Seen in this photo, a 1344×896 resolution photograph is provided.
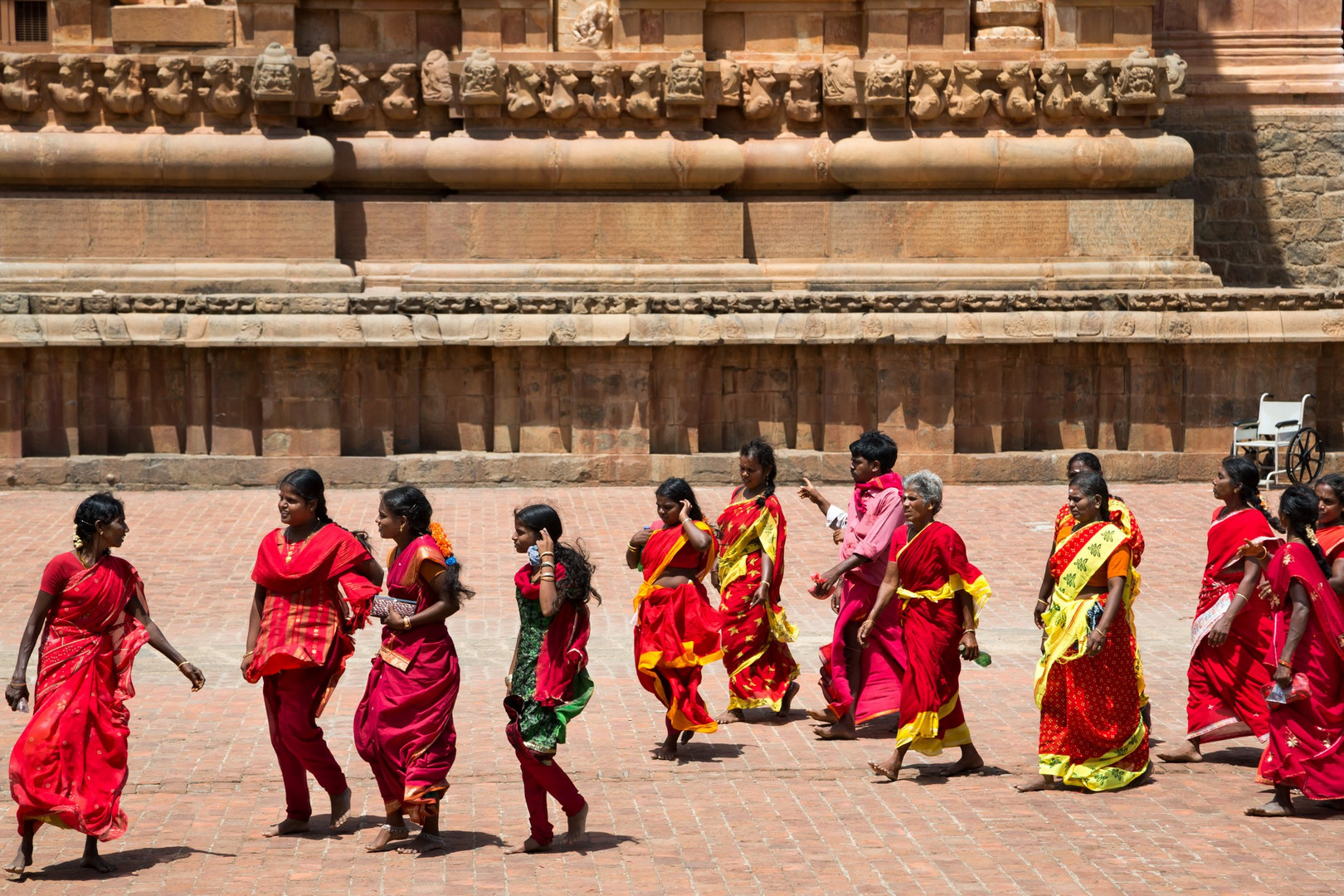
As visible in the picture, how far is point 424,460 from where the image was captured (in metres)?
16.3

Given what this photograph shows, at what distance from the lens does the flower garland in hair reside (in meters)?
6.84

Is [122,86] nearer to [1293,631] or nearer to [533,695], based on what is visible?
[533,695]

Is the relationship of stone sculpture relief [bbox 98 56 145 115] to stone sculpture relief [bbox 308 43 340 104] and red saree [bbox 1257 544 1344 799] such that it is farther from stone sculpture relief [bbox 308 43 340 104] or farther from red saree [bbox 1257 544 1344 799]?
red saree [bbox 1257 544 1344 799]

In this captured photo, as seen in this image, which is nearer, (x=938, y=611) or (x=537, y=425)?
(x=938, y=611)

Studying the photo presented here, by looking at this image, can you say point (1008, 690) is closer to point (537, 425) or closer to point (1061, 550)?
point (1061, 550)

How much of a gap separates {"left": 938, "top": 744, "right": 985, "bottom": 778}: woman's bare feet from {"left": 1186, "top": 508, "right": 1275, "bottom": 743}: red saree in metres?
1.06

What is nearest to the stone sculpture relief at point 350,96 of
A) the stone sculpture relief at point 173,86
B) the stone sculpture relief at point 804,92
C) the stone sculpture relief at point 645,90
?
the stone sculpture relief at point 173,86

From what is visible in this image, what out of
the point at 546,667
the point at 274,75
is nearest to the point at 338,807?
the point at 546,667

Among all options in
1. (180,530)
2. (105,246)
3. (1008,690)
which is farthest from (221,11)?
(1008,690)

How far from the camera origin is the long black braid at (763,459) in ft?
29.1

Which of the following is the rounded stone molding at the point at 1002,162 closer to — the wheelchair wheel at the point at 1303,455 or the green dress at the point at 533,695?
the wheelchair wheel at the point at 1303,455

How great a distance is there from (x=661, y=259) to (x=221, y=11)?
5040 millimetres

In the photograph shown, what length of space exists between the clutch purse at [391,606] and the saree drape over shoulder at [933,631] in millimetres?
2397

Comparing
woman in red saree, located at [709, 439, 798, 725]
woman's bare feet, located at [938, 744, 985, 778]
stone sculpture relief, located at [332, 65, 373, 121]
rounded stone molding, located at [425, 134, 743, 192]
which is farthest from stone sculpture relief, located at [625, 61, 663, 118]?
woman's bare feet, located at [938, 744, 985, 778]
